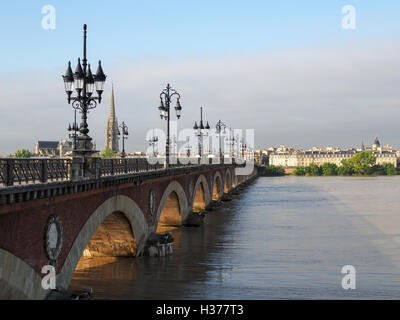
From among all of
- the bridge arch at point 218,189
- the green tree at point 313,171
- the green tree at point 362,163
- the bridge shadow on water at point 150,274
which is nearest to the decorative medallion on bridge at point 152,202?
the bridge shadow on water at point 150,274

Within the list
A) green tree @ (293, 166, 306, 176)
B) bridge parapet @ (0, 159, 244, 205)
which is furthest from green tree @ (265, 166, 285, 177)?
bridge parapet @ (0, 159, 244, 205)

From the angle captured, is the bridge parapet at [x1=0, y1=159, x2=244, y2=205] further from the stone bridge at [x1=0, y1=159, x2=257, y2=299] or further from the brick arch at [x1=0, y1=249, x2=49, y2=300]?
the brick arch at [x1=0, y1=249, x2=49, y2=300]

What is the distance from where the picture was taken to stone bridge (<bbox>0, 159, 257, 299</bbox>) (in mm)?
12047

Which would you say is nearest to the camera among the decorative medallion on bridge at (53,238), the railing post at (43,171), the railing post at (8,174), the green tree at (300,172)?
the railing post at (8,174)

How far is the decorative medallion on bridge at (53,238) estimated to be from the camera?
45.9 feet

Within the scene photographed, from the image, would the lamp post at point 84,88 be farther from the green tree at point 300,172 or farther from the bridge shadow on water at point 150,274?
the green tree at point 300,172

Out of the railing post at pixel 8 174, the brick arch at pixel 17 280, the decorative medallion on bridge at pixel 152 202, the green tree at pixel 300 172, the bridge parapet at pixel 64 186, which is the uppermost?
the railing post at pixel 8 174

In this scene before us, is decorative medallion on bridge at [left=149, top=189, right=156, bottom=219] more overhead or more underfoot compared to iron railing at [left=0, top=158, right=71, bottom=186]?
more underfoot

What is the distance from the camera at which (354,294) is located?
18781 mm

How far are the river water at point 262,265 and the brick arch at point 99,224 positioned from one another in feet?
4.75

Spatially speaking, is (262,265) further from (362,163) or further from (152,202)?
(362,163)

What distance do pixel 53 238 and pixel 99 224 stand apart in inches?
168

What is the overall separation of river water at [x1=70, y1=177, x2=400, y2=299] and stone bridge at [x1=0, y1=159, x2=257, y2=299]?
1.40 metres

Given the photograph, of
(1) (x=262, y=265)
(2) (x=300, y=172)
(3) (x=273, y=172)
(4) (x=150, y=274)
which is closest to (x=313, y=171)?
(2) (x=300, y=172)
